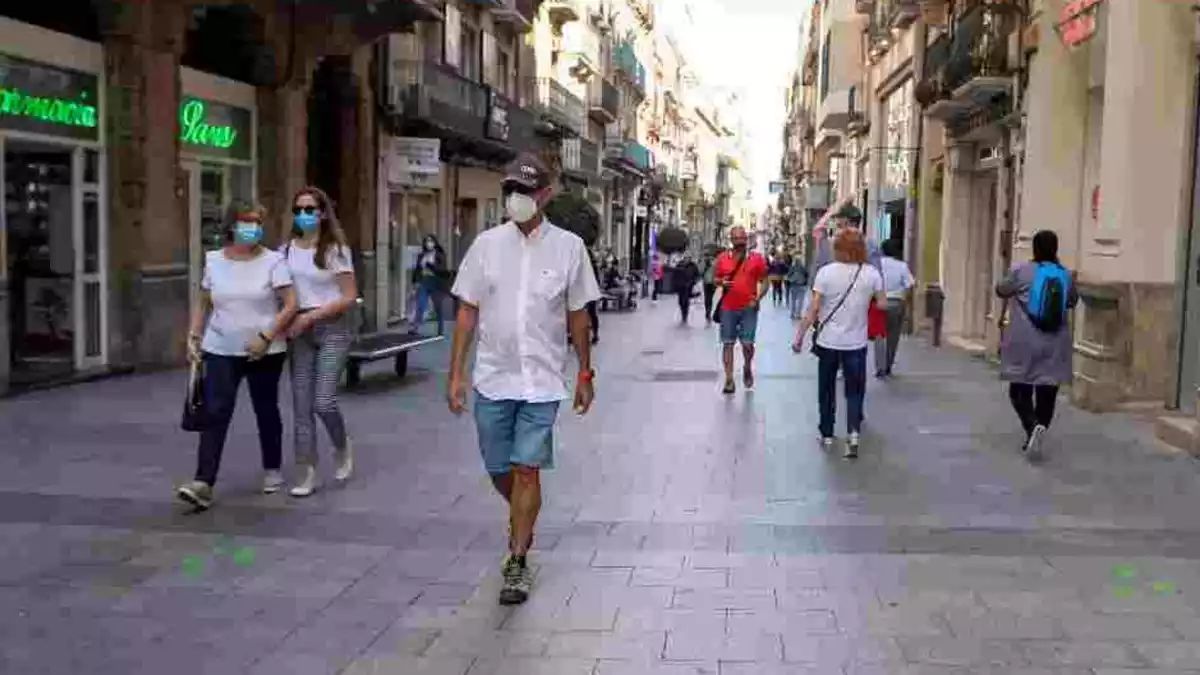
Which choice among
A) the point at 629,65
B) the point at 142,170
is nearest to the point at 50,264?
the point at 142,170

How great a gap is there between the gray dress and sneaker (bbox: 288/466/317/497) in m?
4.91

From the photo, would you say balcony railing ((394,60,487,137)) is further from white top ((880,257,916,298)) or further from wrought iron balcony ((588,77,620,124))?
wrought iron balcony ((588,77,620,124))

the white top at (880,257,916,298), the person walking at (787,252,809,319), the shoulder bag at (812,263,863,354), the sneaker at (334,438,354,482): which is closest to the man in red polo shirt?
the white top at (880,257,916,298)

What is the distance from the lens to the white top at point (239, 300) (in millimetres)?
7594

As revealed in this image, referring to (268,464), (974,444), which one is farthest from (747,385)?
(268,464)

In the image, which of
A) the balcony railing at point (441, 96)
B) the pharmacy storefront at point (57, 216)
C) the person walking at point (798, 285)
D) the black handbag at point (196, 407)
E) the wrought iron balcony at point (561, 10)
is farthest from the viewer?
the wrought iron balcony at point (561, 10)

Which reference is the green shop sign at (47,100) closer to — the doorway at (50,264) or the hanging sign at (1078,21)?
the doorway at (50,264)

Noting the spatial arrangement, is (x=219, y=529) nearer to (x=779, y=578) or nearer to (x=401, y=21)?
(x=779, y=578)

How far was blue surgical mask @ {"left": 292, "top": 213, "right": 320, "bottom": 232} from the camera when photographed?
25.7 ft

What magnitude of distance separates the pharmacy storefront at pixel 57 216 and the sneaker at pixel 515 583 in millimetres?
8234

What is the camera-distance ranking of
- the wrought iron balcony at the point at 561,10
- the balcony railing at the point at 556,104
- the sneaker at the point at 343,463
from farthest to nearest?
the wrought iron balcony at the point at 561,10, the balcony railing at the point at 556,104, the sneaker at the point at 343,463

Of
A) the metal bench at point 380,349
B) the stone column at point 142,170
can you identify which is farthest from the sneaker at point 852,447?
the stone column at point 142,170

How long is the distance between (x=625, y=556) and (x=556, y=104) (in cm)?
3337

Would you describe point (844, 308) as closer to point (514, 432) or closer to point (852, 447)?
A: point (852, 447)
